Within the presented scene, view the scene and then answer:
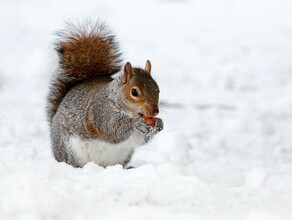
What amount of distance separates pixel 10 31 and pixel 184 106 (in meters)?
2.57

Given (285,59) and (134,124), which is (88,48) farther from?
(285,59)

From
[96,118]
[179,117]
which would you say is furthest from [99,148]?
[179,117]

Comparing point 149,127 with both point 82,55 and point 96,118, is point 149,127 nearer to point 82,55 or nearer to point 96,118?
point 96,118

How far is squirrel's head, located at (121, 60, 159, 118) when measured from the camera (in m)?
2.83

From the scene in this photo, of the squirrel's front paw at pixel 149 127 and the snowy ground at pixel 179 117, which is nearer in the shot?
the snowy ground at pixel 179 117

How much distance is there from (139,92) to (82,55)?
48 centimetres

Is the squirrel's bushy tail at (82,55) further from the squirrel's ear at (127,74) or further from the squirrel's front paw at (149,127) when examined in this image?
the squirrel's front paw at (149,127)

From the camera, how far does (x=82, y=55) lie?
3219 millimetres

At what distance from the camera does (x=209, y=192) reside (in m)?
2.36

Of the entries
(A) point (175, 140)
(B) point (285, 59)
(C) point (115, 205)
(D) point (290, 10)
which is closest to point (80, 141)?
(C) point (115, 205)

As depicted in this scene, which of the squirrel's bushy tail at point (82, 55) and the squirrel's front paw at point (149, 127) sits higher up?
the squirrel's bushy tail at point (82, 55)

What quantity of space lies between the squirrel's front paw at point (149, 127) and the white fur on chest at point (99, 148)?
76mm

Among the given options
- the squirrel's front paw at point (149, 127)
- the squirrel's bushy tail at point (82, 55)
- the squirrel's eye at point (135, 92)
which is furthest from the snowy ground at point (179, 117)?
the squirrel's eye at point (135, 92)

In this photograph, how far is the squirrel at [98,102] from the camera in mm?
2902
